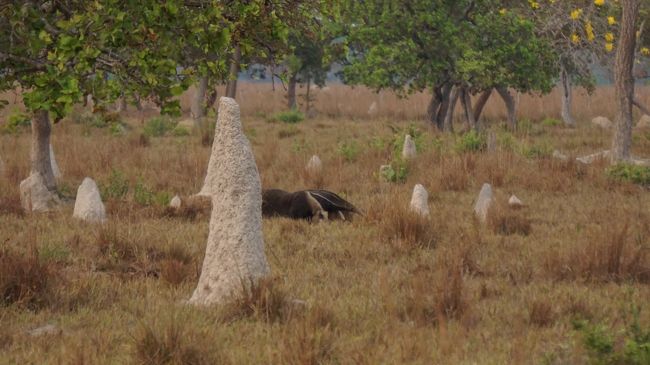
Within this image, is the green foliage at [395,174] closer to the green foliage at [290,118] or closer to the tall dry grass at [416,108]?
the green foliage at [290,118]

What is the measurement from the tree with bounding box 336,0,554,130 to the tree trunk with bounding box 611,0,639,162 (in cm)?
583

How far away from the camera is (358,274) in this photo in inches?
364

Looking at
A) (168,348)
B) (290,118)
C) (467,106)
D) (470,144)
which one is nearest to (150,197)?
(168,348)

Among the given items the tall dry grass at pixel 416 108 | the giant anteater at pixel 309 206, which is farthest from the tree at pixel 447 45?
the giant anteater at pixel 309 206

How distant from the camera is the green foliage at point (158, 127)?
25844mm

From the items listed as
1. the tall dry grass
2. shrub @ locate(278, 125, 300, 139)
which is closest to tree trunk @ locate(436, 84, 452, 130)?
shrub @ locate(278, 125, 300, 139)

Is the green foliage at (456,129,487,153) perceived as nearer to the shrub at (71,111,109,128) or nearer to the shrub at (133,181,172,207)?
the shrub at (133,181,172,207)

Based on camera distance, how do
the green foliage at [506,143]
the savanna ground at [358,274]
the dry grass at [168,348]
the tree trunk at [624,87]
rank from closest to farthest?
the dry grass at [168,348] → the savanna ground at [358,274] → the tree trunk at [624,87] → the green foliage at [506,143]

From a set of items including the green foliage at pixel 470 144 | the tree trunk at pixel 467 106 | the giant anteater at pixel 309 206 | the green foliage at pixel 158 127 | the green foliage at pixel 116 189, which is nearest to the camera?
the giant anteater at pixel 309 206

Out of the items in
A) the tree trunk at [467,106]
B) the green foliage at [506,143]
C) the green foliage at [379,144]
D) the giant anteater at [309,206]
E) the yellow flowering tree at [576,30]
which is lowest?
the giant anteater at [309,206]

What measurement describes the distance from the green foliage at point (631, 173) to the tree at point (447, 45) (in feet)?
24.9

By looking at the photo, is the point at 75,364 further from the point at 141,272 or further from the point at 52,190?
the point at 52,190

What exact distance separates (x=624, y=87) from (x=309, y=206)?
7.79m

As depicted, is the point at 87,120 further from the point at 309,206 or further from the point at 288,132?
the point at 309,206
